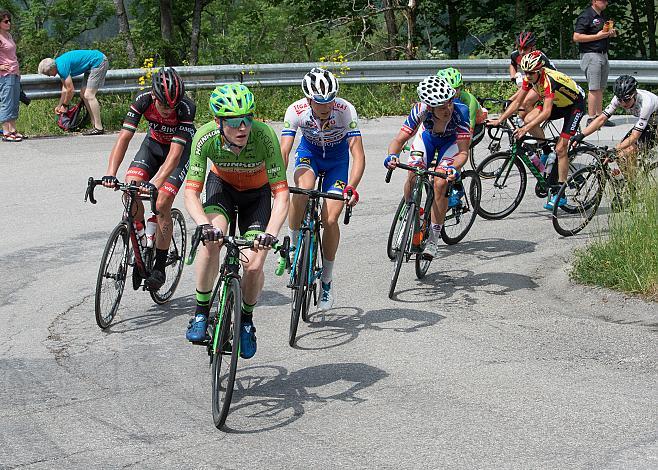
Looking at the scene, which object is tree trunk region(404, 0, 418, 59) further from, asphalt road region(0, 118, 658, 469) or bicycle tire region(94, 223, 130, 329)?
bicycle tire region(94, 223, 130, 329)

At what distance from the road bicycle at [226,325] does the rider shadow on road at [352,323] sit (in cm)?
Result: 166

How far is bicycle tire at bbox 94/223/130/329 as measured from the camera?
8.77m

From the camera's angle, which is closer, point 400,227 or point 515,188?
point 400,227

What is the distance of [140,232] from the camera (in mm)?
9367

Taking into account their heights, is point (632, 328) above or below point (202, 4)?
below

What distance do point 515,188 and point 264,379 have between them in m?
6.62

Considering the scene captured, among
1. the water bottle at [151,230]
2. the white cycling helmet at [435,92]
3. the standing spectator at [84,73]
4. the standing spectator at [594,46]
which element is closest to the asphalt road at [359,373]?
the water bottle at [151,230]

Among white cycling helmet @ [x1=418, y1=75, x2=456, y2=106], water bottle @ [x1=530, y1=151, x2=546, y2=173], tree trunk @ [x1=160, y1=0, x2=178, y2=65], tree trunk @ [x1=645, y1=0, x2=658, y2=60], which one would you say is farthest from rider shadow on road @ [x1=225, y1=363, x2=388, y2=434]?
tree trunk @ [x1=160, y1=0, x2=178, y2=65]

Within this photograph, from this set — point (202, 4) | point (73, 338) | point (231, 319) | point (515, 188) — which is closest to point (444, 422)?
point (231, 319)

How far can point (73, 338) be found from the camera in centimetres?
862

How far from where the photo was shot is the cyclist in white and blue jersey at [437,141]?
10539 millimetres

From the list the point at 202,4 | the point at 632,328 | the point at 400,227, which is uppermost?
the point at 202,4

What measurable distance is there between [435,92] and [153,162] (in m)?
2.77

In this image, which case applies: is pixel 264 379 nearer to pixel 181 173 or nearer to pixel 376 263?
pixel 181 173
